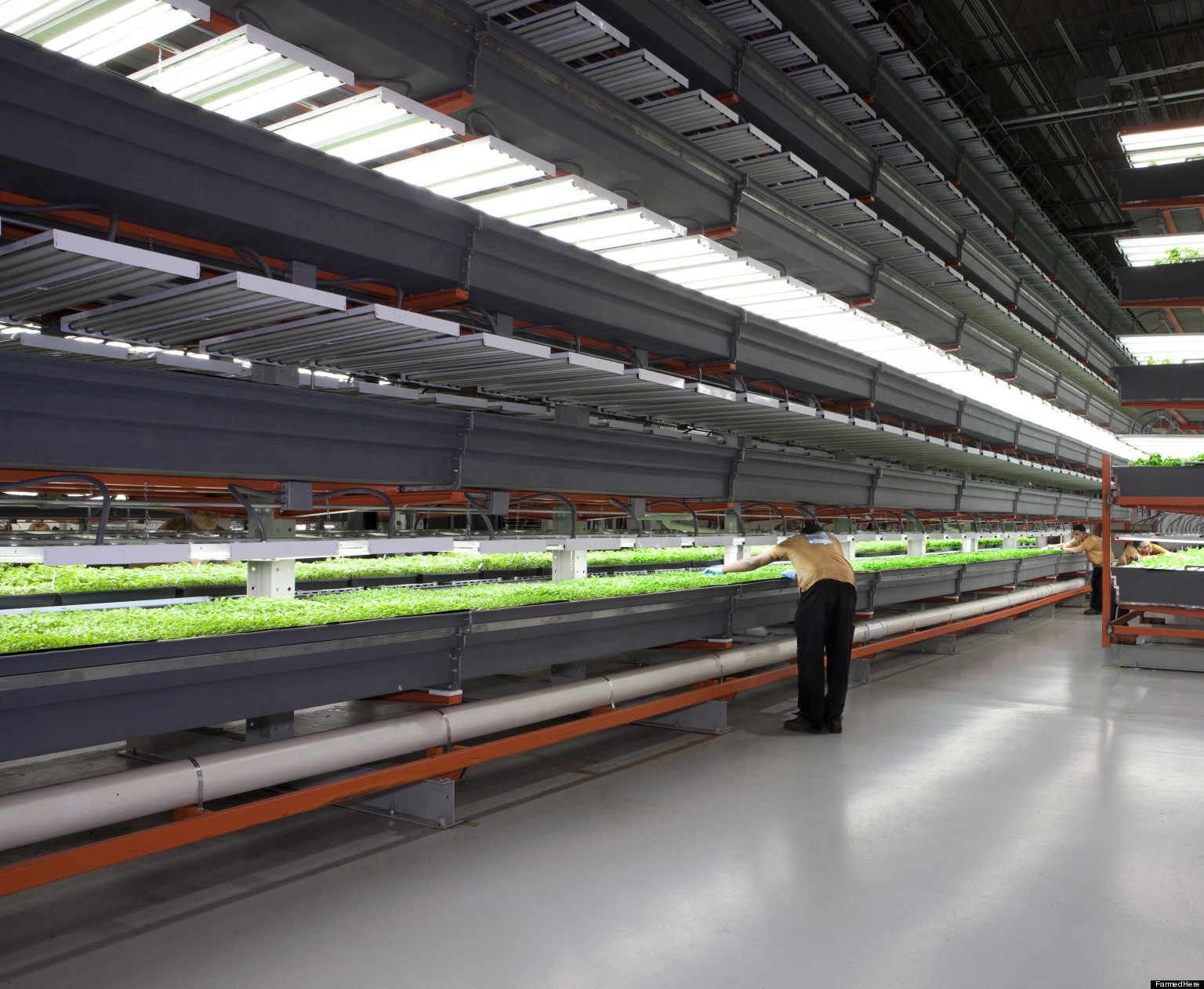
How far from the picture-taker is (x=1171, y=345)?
333 inches

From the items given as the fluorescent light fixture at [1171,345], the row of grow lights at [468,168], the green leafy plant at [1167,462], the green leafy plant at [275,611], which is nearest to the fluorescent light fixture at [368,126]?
the row of grow lights at [468,168]

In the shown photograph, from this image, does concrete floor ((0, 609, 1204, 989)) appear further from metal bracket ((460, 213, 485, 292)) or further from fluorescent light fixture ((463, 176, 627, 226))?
fluorescent light fixture ((463, 176, 627, 226))

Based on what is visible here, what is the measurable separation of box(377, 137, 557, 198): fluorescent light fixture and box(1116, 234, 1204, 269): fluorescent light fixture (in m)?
7.08

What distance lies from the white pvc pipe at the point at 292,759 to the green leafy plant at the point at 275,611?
48 centimetres

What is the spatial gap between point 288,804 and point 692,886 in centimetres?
159

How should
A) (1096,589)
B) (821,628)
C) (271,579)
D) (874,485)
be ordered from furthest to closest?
(1096,589) < (874,485) < (821,628) < (271,579)

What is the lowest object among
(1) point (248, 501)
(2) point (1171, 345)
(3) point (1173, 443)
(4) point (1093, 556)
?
(4) point (1093, 556)

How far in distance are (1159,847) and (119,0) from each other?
4.93 meters

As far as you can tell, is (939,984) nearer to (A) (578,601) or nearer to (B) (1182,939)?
(B) (1182,939)

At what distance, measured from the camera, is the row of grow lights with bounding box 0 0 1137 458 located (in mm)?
2273

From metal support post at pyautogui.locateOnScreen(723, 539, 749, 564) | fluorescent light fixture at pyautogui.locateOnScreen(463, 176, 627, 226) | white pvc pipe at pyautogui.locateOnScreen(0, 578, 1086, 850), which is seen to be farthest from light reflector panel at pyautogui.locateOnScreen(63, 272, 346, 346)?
metal support post at pyautogui.locateOnScreen(723, 539, 749, 564)

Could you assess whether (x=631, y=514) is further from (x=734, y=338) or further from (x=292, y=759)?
(x=292, y=759)

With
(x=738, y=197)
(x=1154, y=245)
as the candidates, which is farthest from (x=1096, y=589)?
(x=738, y=197)

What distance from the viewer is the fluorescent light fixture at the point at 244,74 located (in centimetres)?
218
